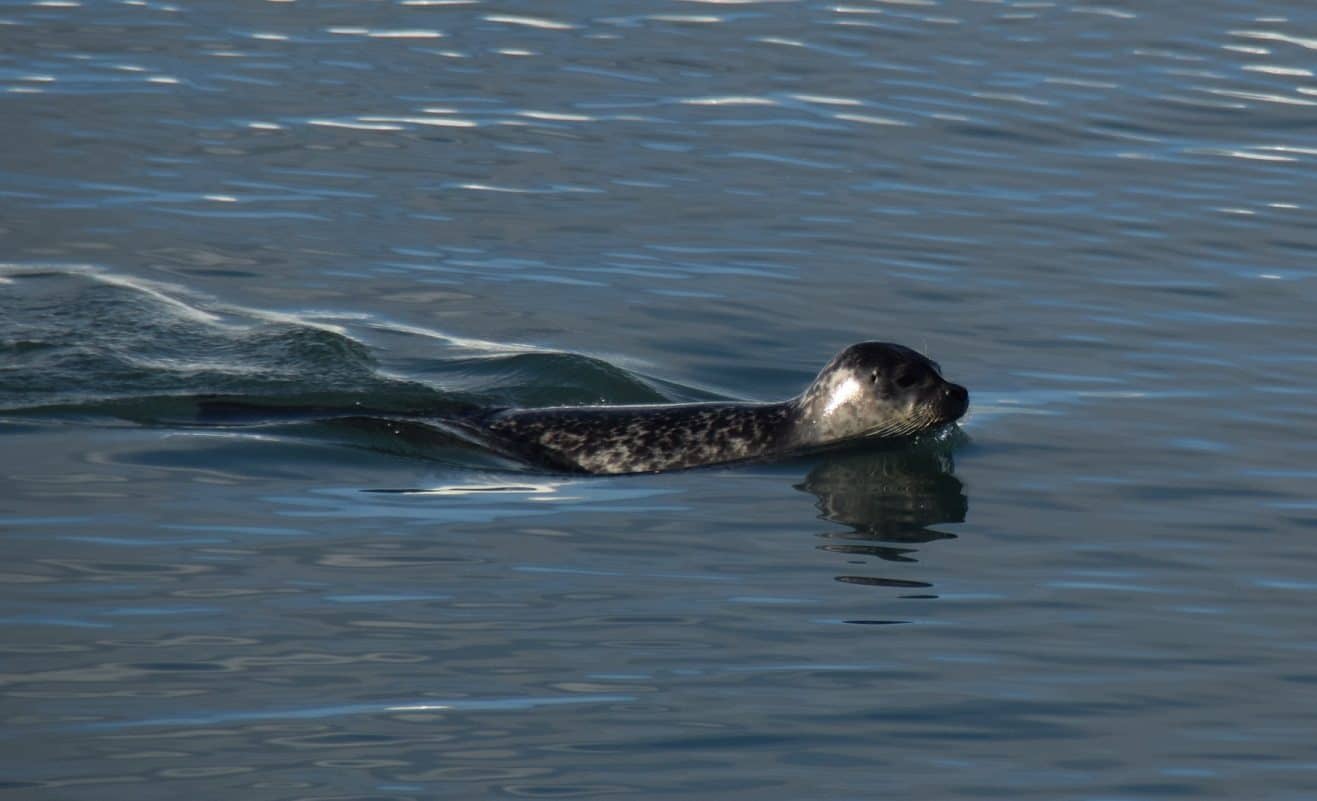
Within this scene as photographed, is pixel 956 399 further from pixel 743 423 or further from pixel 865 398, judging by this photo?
pixel 743 423

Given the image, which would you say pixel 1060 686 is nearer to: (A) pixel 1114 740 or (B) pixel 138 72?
(A) pixel 1114 740

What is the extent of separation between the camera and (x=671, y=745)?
8.05 metres

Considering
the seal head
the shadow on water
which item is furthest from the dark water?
the seal head

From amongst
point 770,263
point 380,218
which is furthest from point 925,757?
point 380,218

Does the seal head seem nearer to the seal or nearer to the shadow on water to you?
the seal

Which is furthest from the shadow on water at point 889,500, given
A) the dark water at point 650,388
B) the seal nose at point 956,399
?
the seal nose at point 956,399

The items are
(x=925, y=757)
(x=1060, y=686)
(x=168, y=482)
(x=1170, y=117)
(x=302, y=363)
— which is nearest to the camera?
(x=925, y=757)

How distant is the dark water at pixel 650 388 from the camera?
8.27 meters

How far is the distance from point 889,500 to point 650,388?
8.37 feet

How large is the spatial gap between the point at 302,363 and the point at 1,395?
1978 mm

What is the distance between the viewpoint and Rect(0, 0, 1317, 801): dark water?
8.27 metres

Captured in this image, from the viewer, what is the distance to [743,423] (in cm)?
1273

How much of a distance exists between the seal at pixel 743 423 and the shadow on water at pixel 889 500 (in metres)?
0.21

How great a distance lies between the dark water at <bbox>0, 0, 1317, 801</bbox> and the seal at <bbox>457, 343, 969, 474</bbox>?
0.28 metres
